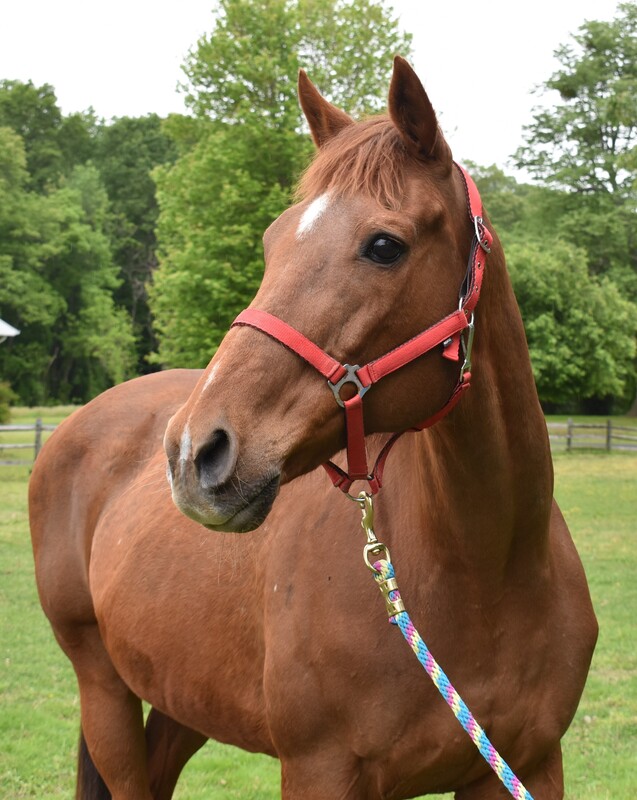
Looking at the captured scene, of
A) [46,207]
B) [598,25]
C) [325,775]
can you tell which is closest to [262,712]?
[325,775]

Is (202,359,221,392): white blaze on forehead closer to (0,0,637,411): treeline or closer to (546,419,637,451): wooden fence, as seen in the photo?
(0,0,637,411): treeline

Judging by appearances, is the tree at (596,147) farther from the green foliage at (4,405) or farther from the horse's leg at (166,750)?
the horse's leg at (166,750)

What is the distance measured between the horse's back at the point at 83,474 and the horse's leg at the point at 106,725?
0.56 ft

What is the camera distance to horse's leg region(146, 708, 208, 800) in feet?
12.7

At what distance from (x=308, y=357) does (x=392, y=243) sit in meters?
0.34

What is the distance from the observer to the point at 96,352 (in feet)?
152

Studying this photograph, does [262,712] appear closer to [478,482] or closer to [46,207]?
[478,482]

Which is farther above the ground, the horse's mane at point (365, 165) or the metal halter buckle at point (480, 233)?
the horse's mane at point (365, 165)

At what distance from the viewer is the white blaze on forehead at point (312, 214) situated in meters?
1.99

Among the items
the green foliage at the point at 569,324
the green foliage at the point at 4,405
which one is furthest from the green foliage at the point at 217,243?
the green foliage at the point at 569,324

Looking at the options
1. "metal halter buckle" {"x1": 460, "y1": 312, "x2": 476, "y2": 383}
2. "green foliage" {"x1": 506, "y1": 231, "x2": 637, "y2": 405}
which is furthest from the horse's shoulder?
"green foliage" {"x1": 506, "y1": 231, "x2": 637, "y2": 405}

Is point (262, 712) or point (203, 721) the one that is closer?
point (262, 712)

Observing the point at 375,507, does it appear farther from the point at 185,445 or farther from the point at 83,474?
the point at 83,474

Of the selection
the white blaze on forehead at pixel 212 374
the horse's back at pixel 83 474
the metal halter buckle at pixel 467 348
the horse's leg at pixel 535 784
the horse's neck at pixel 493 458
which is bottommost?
the horse's leg at pixel 535 784
